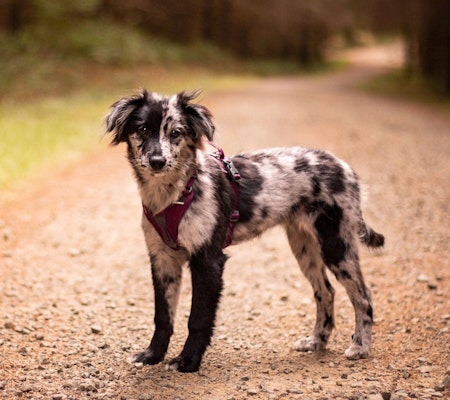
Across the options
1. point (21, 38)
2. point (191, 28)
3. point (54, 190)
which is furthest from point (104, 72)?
point (54, 190)

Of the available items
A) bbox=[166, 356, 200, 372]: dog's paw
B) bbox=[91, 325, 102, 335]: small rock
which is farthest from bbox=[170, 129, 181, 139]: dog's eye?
bbox=[91, 325, 102, 335]: small rock

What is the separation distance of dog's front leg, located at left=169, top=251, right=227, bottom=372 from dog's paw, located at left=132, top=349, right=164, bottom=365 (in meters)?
0.21

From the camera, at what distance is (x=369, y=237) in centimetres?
552

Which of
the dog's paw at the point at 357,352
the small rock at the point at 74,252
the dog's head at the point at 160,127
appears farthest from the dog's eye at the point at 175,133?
the small rock at the point at 74,252

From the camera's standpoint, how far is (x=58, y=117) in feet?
58.7

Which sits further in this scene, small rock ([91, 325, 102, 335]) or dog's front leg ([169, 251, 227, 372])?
small rock ([91, 325, 102, 335])

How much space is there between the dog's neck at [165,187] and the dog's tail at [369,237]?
1.61 m

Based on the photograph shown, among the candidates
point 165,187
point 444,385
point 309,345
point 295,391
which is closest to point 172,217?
point 165,187

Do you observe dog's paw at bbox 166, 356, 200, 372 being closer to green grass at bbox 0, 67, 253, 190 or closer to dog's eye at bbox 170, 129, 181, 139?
dog's eye at bbox 170, 129, 181, 139

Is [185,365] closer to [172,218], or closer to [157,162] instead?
[172,218]

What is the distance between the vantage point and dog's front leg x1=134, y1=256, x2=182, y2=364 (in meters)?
4.95

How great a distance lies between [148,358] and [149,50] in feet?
95.0

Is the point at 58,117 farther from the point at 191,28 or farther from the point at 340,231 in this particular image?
the point at 191,28

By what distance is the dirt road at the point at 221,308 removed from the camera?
4.56 m
